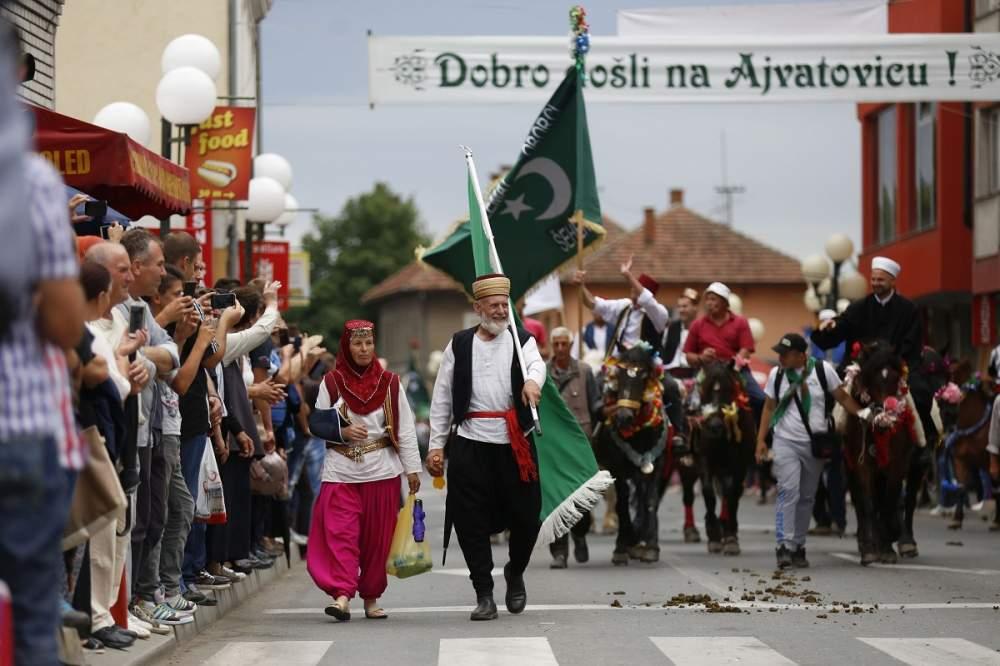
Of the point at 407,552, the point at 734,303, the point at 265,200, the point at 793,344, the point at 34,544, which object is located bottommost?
the point at 407,552

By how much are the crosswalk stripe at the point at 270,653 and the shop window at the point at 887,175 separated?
3223 centimetres

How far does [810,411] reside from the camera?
1653 centimetres

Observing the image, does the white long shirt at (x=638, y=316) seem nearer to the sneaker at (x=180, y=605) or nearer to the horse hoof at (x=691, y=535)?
the horse hoof at (x=691, y=535)

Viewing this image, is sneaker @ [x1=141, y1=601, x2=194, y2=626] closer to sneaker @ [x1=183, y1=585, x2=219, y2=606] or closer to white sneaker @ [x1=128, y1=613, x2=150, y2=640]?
white sneaker @ [x1=128, y1=613, x2=150, y2=640]

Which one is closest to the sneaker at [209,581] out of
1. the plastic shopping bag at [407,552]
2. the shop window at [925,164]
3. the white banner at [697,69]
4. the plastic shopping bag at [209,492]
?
the plastic shopping bag at [209,492]

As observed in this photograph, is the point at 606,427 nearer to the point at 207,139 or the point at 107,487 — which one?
the point at 207,139

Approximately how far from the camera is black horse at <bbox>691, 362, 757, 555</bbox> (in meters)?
18.0

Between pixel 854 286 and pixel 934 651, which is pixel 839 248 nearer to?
pixel 854 286

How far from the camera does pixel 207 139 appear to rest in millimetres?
22062

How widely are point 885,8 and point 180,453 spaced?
45.4ft

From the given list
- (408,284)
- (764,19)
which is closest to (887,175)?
(764,19)

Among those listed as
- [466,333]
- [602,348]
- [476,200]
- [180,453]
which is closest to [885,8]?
[602,348]

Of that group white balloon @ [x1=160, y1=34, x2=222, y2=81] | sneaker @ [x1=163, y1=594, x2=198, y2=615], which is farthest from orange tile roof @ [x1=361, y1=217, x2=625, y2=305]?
sneaker @ [x1=163, y1=594, x2=198, y2=615]

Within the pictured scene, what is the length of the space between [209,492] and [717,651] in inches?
143
